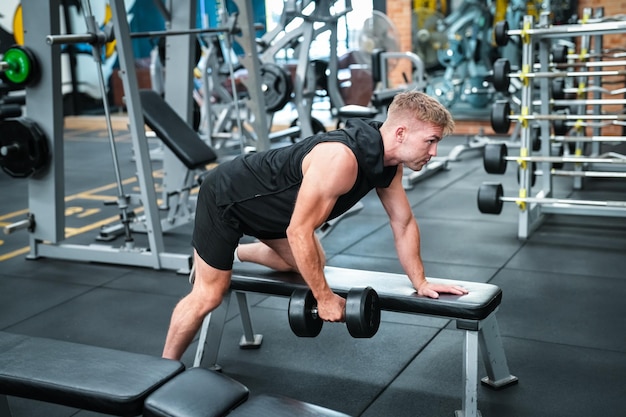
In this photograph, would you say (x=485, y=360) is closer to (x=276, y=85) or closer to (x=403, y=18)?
(x=276, y=85)

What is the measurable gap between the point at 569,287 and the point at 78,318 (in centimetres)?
221

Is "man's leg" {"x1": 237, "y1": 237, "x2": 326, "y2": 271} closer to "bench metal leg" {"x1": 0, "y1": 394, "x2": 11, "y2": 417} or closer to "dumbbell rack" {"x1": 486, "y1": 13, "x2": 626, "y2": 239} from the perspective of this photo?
"bench metal leg" {"x1": 0, "y1": 394, "x2": 11, "y2": 417}

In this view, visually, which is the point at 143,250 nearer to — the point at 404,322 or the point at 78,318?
the point at 78,318

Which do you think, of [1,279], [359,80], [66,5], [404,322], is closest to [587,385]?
[404,322]

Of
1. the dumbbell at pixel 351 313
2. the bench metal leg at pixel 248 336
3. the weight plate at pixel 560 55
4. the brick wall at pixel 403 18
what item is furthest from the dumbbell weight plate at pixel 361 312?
the brick wall at pixel 403 18

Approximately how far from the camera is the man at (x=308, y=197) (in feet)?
6.64

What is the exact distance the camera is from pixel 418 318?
3.06m

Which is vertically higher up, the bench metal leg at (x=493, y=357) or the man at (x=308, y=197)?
the man at (x=308, y=197)

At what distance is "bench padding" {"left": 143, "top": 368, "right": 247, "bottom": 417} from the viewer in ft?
4.84

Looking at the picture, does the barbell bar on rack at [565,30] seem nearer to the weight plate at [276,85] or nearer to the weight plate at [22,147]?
the weight plate at [276,85]

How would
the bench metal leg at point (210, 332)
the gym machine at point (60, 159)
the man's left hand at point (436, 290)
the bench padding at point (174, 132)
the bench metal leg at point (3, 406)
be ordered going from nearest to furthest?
the bench metal leg at point (3, 406), the man's left hand at point (436, 290), the bench metal leg at point (210, 332), the gym machine at point (60, 159), the bench padding at point (174, 132)

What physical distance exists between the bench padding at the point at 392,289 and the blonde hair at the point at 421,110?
485 millimetres

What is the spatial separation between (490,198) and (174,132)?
179 cm

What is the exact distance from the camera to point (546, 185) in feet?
15.0
